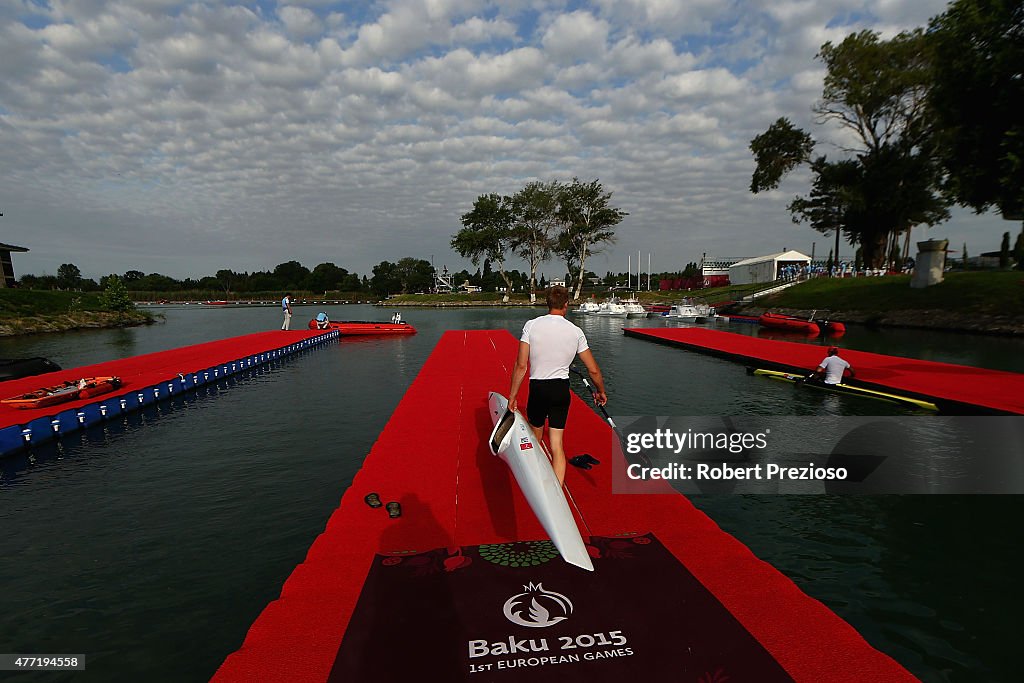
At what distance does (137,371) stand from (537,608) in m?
21.2

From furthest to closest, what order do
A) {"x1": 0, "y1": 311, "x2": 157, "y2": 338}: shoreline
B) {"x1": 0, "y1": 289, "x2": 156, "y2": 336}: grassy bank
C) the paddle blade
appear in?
{"x1": 0, "y1": 289, "x2": 156, "y2": 336}: grassy bank, {"x1": 0, "y1": 311, "x2": 157, "y2": 338}: shoreline, the paddle blade

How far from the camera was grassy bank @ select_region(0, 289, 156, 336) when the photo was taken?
42.8m

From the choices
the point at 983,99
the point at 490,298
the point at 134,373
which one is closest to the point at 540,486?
the point at 134,373

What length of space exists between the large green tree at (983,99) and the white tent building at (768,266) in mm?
52499

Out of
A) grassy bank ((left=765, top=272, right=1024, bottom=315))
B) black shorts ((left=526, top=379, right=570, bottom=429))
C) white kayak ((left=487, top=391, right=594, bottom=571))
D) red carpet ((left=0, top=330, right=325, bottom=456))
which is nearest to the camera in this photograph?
white kayak ((left=487, top=391, right=594, bottom=571))

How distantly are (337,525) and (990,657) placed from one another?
6984 mm

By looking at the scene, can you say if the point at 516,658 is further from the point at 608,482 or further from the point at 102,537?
the point at 102,537

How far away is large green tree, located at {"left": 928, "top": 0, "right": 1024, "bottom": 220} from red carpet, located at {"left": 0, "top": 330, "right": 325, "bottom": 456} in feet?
124

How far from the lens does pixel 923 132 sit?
1656 inches

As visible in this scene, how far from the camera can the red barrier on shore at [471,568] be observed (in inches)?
138

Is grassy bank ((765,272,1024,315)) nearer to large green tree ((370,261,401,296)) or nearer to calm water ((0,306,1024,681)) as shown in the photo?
calm water ((0,306,1024,681))

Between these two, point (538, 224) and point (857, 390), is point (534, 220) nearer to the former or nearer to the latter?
point (538, 224)

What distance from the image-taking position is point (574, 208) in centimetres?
8962

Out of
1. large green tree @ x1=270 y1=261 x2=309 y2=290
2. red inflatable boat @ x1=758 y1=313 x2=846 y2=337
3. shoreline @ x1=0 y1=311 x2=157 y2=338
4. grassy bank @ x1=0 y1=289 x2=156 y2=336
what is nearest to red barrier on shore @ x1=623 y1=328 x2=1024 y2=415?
red inflatable boat @ x1=758 y1=313 x2=846 y2=337
